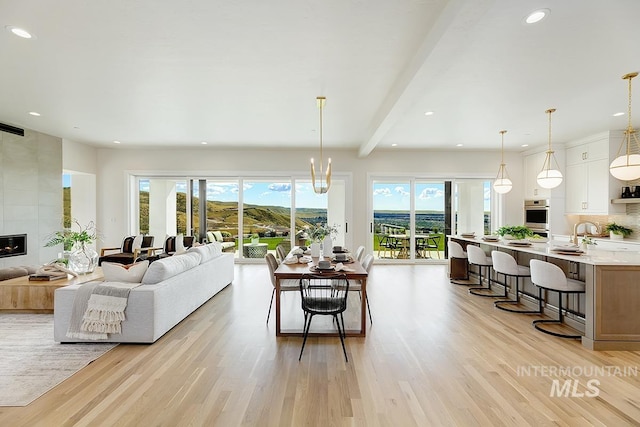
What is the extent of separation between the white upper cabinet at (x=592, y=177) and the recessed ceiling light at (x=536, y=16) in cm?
501

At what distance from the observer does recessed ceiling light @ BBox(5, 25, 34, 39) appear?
273 centimetres

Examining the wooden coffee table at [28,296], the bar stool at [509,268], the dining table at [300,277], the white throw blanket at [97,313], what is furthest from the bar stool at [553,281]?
the wooden coffee table at [28,296]

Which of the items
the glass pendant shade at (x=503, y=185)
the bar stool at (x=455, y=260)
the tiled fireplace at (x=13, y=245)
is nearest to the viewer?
the tiled fireplace at (x=13, y=245)

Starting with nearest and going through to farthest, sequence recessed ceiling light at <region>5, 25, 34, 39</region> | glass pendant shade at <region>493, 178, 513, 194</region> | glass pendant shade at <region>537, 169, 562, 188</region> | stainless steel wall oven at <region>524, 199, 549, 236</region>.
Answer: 1. recessed ceiling light at <region>5, 25, 34, 39</region>
2. glass pendant shade at <region>537, 169, 562, 188</region>
3. glass pendant shade at <region>493, 178, 513, 194</region>
4. stainless steel wall oven at <region>524, 199, 549, 236</region>

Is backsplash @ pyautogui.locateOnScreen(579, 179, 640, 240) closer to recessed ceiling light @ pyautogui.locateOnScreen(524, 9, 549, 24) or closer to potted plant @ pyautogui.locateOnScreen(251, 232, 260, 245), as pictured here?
recessed ceiling light @ pyautogui.locateOnScreen(524, 9, 549, 24)

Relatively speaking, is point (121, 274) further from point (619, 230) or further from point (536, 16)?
point (619, 230)

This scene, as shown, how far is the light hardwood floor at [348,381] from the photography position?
82.4 inches

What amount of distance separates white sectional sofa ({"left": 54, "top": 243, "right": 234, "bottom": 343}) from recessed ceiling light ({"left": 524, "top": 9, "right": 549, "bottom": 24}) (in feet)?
13.4

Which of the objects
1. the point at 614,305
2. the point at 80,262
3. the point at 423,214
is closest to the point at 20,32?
the point at 80,262

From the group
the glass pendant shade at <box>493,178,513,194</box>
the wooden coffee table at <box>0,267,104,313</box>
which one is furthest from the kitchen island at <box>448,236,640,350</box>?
the wooden coffee table at <box>0,267,104,313</box>

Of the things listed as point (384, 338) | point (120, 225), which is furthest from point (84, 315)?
point (120, 225)

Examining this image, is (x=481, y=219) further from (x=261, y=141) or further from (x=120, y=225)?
(x=120, y=225)
